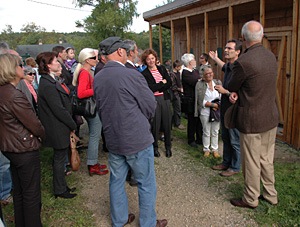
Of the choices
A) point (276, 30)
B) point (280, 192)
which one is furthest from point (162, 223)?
point (276, 30)

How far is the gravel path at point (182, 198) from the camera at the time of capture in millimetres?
3377

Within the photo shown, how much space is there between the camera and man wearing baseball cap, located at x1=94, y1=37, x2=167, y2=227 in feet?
9.02

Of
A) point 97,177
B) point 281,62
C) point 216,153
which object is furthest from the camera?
point 281,62

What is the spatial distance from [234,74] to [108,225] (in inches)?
90.5

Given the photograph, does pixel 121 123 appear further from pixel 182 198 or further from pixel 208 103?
pixel 208 103

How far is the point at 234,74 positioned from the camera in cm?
314

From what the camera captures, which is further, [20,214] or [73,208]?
[73,208]

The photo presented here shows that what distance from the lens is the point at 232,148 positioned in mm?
4320

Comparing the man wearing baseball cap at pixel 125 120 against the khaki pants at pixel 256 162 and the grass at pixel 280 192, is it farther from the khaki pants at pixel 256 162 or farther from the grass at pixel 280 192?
the grass at pixel 280 192

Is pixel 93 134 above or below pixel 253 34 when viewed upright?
below

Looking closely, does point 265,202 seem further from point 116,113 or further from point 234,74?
point 116,113

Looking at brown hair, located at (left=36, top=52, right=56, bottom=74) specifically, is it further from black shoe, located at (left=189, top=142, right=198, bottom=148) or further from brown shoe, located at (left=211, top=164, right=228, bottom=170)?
black shoe, located at (left=189, top=142, right=198, bottom=148)

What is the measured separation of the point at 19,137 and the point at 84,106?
5.26 feet

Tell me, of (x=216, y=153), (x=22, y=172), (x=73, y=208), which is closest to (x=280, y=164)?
(x=216, y=153)
